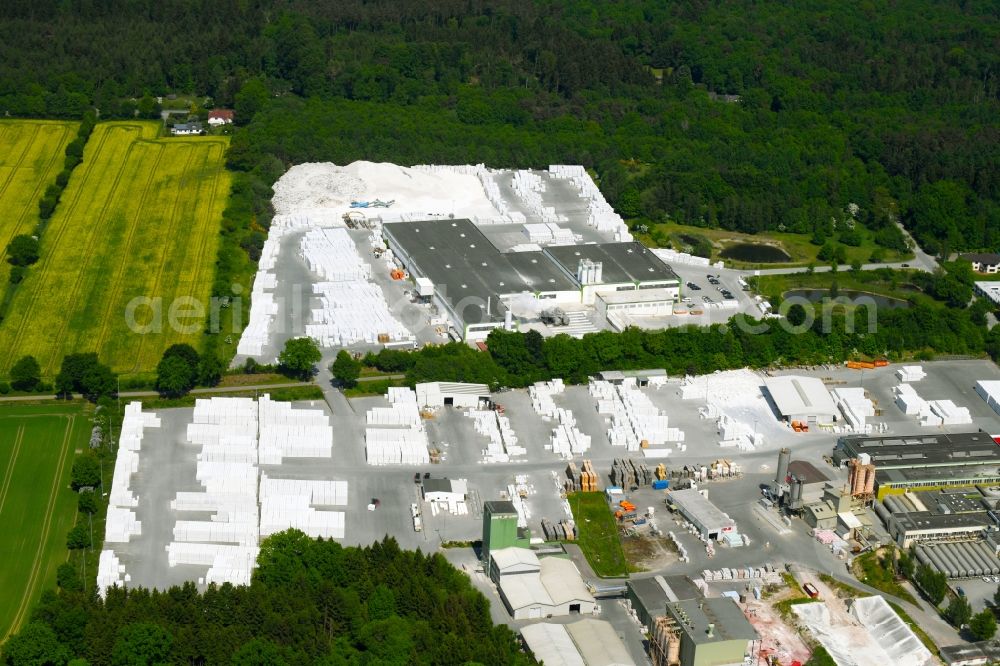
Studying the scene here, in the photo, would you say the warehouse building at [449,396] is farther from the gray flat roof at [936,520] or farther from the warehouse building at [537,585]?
the gray flat roof at [936,520]

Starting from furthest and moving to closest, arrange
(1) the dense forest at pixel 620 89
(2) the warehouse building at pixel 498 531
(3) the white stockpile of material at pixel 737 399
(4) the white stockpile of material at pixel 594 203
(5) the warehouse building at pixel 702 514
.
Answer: (1) the dense forest at pixel 620 89, (4) the white stockpile of material at pixel 594 203, (3) the white stockpile of material at pixel 737 399, (5) the warehouse building at pixel 702 514, (2) the warehouse building at pixel 498 531

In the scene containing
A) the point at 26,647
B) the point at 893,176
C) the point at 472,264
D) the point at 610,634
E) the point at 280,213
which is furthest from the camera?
the point at 893,176

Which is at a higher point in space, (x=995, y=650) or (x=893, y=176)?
(x=995, y=650)

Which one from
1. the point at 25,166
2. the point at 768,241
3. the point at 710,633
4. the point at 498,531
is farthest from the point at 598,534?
the point at 25,166

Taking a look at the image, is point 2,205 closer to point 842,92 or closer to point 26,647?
point 26,647

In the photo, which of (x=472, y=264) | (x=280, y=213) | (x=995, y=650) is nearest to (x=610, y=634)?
(x=995, y=650)

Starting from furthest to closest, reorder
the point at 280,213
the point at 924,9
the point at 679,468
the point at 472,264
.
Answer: the point at 924,9 → the point at 280,213 → the point at 472,264 → the point at 679,468

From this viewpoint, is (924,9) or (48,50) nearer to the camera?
(48,50)

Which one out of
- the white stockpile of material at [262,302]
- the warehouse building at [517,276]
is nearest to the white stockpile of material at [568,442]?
the warehouse building at [517,276]
